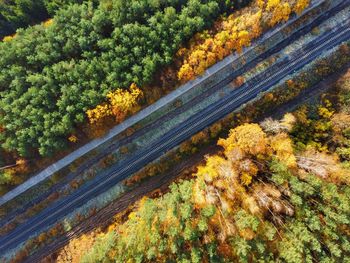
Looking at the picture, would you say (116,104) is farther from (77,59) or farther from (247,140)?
(247,140)

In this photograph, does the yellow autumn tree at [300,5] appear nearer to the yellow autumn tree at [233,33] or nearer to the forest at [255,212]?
the yellow autumn tree at [233,33]

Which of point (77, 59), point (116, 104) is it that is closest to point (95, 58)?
point (77, 59)

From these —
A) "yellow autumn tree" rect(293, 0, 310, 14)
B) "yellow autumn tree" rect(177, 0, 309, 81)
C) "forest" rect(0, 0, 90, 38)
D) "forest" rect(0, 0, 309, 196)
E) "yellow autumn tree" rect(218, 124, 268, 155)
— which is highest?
"forest" rect(0, 0, 90, 38)

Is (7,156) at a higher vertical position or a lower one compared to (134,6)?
lower

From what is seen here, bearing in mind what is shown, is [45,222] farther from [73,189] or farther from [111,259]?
[111,259]

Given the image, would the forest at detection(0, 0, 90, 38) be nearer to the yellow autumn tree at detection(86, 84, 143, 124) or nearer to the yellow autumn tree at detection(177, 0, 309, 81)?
the yellow autumn tree at detection(86, 84, 143, 124)

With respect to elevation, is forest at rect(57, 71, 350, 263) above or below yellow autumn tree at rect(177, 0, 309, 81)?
below

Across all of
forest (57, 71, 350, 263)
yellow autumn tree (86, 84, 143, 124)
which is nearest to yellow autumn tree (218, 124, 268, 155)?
forest (57, 71, 350, 263)

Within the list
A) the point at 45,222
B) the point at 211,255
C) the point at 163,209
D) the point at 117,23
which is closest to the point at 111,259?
the point at 163,209
